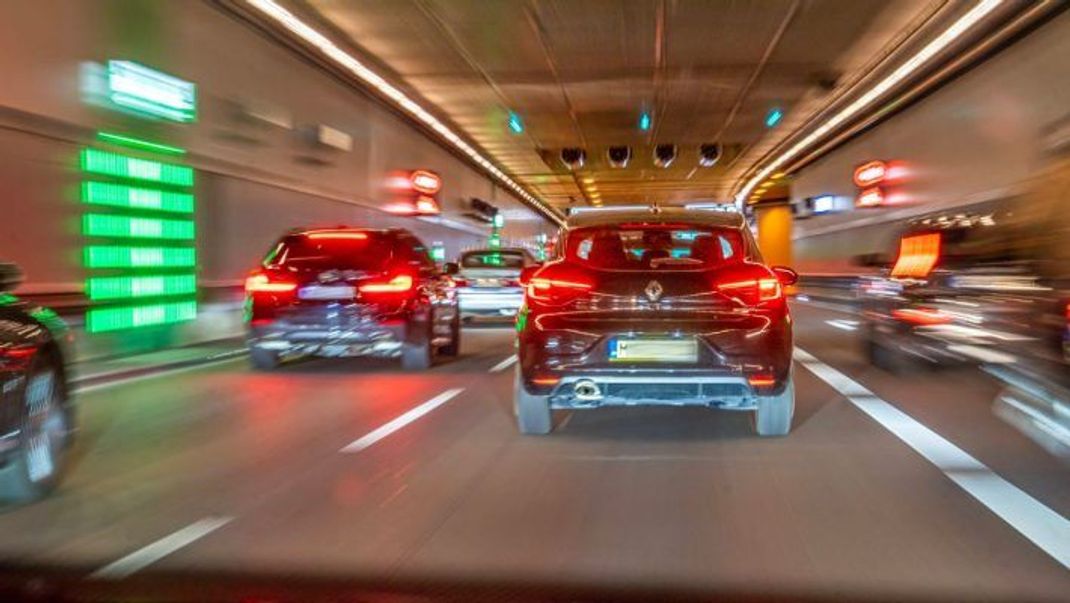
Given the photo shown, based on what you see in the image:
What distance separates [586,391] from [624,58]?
13058 millimetres

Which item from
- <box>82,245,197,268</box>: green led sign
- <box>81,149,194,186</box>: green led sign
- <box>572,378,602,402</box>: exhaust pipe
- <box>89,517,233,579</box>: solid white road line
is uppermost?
<box>81,149,194,186</box>: green led sign

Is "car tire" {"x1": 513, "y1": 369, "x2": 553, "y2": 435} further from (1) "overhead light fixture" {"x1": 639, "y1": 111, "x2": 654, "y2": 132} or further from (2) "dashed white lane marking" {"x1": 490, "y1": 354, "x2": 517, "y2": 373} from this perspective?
(1) "overhead light fixture" {"x1": 639, "y1": 111, "x2": 654, "y2": 132}

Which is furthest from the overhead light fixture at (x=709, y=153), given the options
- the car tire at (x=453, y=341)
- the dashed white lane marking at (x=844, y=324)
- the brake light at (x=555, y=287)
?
the brake light at (x=555, y=287)

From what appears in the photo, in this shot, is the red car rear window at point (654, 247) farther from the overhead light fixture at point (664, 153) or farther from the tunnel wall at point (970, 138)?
the overhead light fixture at point (664, 153)

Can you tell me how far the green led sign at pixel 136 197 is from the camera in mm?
12211

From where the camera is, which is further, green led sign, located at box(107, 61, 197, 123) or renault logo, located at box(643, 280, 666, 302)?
green led sign, located at box(107, 61, 197, 123)

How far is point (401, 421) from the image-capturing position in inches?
320

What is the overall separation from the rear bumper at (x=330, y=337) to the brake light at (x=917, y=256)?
18.9 ft

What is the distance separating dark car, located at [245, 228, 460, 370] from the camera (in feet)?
36.1

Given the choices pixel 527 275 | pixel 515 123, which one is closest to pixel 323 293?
pixel 527 275

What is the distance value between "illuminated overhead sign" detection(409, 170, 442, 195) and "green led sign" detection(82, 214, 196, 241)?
1286 cm

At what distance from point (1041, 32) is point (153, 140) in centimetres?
1362

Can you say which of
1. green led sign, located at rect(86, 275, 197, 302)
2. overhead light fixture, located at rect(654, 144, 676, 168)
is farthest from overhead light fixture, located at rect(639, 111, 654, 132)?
green led sign, located at rect(86, 275, 197, 302)

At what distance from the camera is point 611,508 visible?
5238 mm
